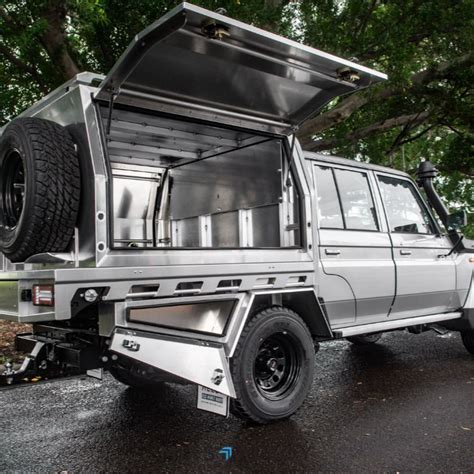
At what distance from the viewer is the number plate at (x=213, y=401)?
11.8ft

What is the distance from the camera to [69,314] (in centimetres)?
304

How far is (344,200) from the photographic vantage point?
16.6 feet

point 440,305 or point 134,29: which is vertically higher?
point 134,29

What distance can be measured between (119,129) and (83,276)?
1.85m

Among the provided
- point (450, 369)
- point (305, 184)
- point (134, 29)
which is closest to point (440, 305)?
point (450, 369)

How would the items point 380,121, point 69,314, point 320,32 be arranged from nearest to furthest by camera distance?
1. point 69,314
2. point 320,32
3. point 380,121

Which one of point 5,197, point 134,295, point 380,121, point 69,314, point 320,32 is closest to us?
point 69,314

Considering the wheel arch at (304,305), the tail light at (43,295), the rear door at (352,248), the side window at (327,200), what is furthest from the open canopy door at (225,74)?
the wheel arch at (304,305)

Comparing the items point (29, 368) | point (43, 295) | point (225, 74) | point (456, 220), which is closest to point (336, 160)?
point (225, 74)

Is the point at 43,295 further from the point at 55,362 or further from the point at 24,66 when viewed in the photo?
the point at 24,66

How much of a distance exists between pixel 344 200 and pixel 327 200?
10.2 inches

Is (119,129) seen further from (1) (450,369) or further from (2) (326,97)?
(1) (450,369)

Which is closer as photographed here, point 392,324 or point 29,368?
point 29,368

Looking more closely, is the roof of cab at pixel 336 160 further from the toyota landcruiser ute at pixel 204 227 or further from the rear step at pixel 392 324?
the rear step at pixel 392 324
